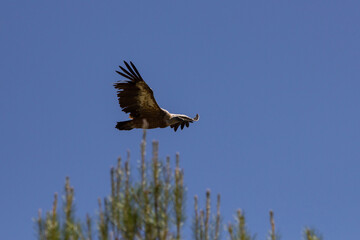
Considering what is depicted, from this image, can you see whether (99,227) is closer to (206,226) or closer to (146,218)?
(146,218)

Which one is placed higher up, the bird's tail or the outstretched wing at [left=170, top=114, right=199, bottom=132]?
the outstretched wing at [left=170, top=114, right=199, bottom=132]

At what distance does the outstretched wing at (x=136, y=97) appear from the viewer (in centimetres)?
1301

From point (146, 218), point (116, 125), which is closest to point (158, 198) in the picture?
point (146, 218)

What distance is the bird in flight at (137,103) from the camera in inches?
513

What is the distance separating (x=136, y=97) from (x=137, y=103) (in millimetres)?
166

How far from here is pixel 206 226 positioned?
539cm

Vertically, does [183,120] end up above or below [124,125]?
above

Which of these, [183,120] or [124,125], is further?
[183,120]

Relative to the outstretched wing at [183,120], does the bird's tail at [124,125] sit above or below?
below

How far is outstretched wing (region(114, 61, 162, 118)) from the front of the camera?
42.7 ft

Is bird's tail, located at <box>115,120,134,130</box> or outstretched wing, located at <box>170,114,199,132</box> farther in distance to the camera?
outstretched wing, located at <box>170,114,199,132</box>

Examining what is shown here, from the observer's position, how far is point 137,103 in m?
13.3

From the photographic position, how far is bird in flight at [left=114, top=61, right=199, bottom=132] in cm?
1302

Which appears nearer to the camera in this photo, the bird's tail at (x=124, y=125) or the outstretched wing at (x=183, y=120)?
the bird's tail at (x=124, y=125)
